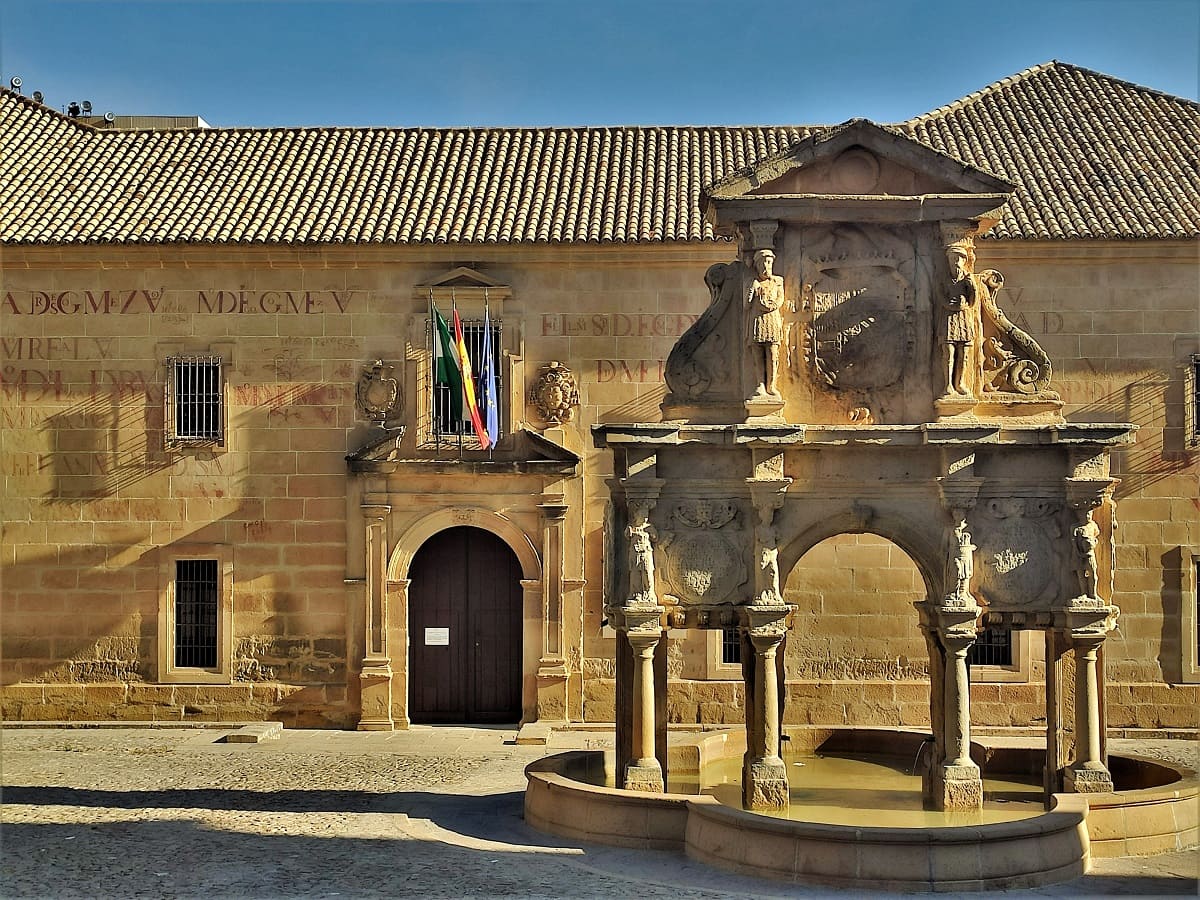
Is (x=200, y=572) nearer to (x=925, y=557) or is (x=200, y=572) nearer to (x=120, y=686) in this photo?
(x=120, y=686)

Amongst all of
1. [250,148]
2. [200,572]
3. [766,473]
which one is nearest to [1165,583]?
[766,473]

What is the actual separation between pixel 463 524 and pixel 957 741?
10.1 metres

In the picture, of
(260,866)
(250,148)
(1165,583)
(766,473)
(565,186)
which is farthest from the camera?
(250,148)

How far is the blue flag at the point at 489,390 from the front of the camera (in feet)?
70.4

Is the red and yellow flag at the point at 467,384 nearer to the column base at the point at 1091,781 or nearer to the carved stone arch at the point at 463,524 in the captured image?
the carved stone arch at the point at 463,524

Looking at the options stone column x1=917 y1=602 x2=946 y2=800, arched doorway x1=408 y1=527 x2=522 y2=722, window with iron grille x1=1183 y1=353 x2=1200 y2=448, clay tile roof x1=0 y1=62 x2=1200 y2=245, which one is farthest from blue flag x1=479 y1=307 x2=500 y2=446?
window with iron grille x1=1183 y1=353 x2=1200 y2=448

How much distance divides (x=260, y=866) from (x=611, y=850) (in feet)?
9.85

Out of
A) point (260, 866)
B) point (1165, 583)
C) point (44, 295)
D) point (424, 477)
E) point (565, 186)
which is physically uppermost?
point (565, 186)

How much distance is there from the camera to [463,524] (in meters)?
22.4

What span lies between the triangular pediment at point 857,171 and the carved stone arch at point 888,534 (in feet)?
10.1

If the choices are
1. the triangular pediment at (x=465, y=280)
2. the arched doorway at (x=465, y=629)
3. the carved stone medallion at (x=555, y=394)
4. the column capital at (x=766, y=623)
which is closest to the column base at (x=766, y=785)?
the column capital at (x=766, y=623)

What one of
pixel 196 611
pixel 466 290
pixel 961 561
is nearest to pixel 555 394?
pixel 466 290

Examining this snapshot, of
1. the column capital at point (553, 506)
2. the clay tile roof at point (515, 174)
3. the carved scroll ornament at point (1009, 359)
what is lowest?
the column capital at point (553, 506)

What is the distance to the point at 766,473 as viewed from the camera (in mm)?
14141
